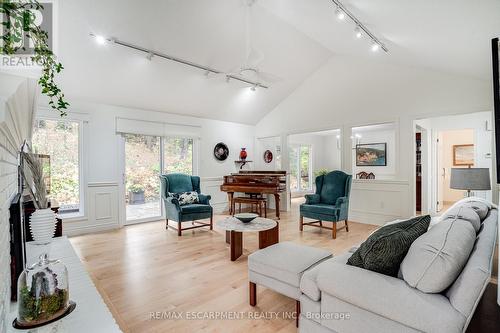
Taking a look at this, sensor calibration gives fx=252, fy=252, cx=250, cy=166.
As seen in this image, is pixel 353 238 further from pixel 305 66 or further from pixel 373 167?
pixel 373 167

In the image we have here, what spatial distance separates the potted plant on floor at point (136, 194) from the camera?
5.18 metres

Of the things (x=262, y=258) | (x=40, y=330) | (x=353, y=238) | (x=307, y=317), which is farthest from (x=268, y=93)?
(x=40, y=330)

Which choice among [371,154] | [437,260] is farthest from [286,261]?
[371,154]

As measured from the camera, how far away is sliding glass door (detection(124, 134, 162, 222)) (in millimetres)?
5152

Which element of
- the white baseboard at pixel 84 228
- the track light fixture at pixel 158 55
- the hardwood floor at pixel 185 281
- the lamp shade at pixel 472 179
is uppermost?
the track light fixture at pixel 158 55

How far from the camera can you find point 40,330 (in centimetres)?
116

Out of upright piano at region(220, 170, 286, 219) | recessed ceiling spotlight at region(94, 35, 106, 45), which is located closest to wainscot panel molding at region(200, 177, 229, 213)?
upright piano at region(220, 170, 286, 219)

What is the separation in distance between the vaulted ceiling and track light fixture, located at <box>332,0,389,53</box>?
83 mm

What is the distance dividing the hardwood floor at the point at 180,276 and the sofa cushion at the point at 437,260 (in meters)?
1.03

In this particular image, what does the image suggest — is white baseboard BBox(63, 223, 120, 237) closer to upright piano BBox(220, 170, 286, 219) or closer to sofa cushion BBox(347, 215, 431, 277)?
upright piano BBox(220, 170, 286, 219)

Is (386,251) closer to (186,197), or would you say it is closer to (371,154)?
(186,197)

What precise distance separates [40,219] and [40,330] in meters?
0.70

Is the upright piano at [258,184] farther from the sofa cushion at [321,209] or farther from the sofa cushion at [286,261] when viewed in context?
the sofa cushion at [286,261]

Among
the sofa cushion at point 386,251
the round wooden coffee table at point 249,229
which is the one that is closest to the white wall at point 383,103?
the round wooden coffee table at point 249,229
